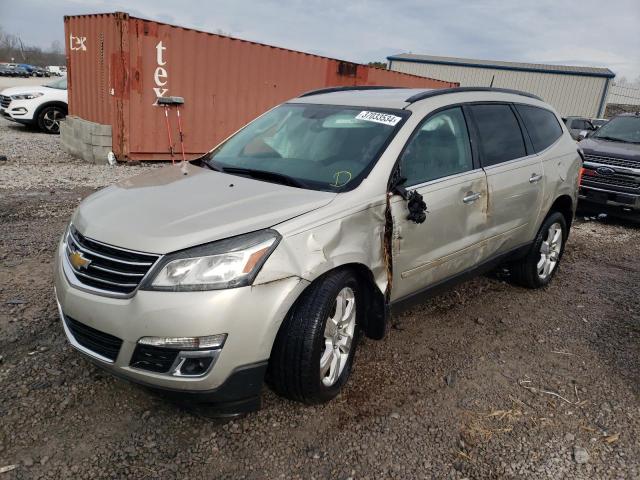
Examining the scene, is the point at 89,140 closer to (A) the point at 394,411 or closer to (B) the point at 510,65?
(A) the point at 394,411

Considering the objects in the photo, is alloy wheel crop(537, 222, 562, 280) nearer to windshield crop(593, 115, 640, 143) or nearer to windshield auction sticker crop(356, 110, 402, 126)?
windshield auction sticker crop(356, 110, 402, 126)

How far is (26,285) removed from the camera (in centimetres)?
394

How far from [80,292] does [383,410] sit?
1658 millimetres

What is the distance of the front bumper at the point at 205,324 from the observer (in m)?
2.16

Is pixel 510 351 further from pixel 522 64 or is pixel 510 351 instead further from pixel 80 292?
pixel 522 64

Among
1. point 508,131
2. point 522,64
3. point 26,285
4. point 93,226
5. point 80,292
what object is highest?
point 522,64

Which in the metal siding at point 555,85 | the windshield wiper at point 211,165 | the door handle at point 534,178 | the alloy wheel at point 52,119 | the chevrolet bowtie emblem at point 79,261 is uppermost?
the metal siding at point 555,85

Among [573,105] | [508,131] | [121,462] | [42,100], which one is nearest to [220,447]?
[121,462]

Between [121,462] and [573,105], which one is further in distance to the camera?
[573,105]

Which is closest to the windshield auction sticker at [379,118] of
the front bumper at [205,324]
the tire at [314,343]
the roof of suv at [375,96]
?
the roof of suv at [375,96]

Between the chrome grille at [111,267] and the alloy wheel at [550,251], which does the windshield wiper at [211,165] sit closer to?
the chrome grille at [111,267]

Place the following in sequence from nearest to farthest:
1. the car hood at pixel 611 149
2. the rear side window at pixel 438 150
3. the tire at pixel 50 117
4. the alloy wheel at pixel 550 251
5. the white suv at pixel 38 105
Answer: the rear side window at pixel 438 150, the alloy wheel at pixel 550 251, the car hood at pixel 611 149, the white suv at pixel 38 105, the tire at pixel 50 117

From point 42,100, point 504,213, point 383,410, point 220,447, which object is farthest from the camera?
point 42,100

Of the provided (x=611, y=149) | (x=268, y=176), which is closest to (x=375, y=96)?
(x=268, y=176)
